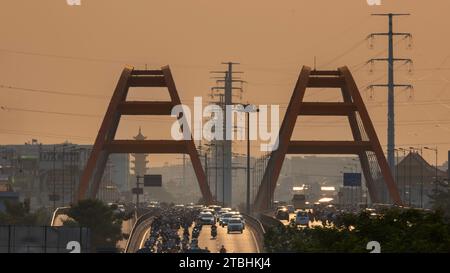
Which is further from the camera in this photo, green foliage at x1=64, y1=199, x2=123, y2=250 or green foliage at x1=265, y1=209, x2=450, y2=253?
green foliage at x1=64, y1=199, x2=123, y2=250

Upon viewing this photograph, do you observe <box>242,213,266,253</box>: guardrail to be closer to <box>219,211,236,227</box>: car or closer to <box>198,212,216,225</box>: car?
<box>219,211,236,227</box>: car

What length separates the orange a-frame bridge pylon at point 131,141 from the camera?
170625mm

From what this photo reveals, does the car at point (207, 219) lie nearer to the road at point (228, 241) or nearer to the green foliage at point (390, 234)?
the road at point (228, 241)

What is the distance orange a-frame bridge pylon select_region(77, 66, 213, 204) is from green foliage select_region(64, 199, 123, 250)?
42375 millimetres

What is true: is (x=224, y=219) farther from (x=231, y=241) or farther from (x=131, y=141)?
(x=131, y=141)

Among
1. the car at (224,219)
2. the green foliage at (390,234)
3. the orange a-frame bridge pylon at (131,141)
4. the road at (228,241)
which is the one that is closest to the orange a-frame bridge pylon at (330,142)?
the orange a-frame bridge pylon at (131,141)

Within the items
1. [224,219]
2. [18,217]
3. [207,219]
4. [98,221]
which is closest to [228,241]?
[98,221]

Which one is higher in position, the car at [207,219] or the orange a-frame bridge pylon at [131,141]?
the orange a-frame bridge pylon at [131,141]

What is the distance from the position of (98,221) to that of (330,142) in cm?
5388

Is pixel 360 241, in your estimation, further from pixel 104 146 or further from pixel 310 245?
pixel 104 146

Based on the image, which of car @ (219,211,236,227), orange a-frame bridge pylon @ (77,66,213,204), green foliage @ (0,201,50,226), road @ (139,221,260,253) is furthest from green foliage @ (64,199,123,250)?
orange a-frame bridge pylon @ (77,66,213,204)

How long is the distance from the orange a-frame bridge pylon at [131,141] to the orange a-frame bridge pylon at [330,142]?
432 inches

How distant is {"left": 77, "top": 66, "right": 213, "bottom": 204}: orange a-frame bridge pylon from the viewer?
17062cm
